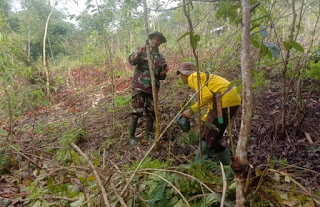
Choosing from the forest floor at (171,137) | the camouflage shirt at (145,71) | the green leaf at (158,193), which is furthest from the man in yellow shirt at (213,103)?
the green leaf at (158,193)

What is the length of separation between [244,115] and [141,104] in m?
2.68

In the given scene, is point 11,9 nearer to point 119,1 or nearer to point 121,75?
point 121,75

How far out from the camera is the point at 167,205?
5.42 ft

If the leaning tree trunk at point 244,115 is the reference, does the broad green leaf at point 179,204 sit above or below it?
below

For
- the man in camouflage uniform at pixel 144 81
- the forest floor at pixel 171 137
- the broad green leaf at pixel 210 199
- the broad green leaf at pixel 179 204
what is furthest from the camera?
the man in camouflage uniform at pixel 144 81

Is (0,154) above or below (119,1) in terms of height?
below

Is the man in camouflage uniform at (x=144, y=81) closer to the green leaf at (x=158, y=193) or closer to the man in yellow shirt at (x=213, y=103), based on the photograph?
the man in yellow shirt at (x=213, y=103)

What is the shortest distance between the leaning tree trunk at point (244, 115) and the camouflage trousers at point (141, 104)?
264 centimetres

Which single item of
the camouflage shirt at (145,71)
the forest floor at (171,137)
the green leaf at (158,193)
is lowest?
the forest floor at (171,137)

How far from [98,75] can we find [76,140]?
18.4 feet

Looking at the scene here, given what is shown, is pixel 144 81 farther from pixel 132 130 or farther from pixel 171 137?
pixel 171 137

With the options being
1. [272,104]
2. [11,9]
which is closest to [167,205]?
[272,104]

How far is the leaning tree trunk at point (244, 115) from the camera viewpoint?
1184 millimetres

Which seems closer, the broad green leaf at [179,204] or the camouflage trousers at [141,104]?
the broad green leaf at [179,204]
